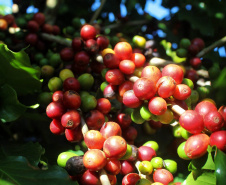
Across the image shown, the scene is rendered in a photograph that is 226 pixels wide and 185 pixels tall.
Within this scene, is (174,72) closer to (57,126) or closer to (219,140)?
(219,140)

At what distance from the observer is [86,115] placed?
1492mm

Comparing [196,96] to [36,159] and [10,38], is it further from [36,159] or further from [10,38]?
[10,38]

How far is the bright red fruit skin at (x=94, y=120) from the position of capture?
1.45 metres

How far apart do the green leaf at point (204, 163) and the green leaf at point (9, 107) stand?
100cm

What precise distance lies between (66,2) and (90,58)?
1983 millimetres

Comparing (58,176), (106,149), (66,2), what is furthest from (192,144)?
(66,2)

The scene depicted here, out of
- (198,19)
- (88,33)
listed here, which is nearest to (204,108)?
(88,33)

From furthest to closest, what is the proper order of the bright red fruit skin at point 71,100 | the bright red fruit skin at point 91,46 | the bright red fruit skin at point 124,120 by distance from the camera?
the bright red fruit skin at point 91,46 → the bright red fruit skin at point 124,120 → the bright red fruit skin at point 71,100

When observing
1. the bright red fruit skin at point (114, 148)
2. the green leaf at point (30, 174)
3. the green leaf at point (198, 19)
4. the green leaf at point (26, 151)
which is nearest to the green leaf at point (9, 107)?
the green leaf at point (26, 151)

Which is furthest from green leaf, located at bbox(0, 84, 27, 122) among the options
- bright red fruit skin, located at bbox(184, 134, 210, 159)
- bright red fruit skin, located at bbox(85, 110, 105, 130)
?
bright red fruit skin, located at bbox(184, 134, 210, 159)

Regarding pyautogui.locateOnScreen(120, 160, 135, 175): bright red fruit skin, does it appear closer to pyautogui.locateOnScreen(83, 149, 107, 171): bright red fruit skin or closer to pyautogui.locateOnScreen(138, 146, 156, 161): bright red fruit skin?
pyautogui.locateOnScreen(138, 146, 156, 161): bright red fruit skin

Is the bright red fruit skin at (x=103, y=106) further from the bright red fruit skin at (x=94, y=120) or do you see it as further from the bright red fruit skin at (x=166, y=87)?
the bright red fruit skin at (x=166, y=87)

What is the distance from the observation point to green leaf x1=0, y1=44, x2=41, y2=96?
1582 millimetres

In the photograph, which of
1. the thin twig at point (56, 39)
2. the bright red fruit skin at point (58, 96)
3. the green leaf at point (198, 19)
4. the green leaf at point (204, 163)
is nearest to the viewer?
the green leaf at point (204, 163)
